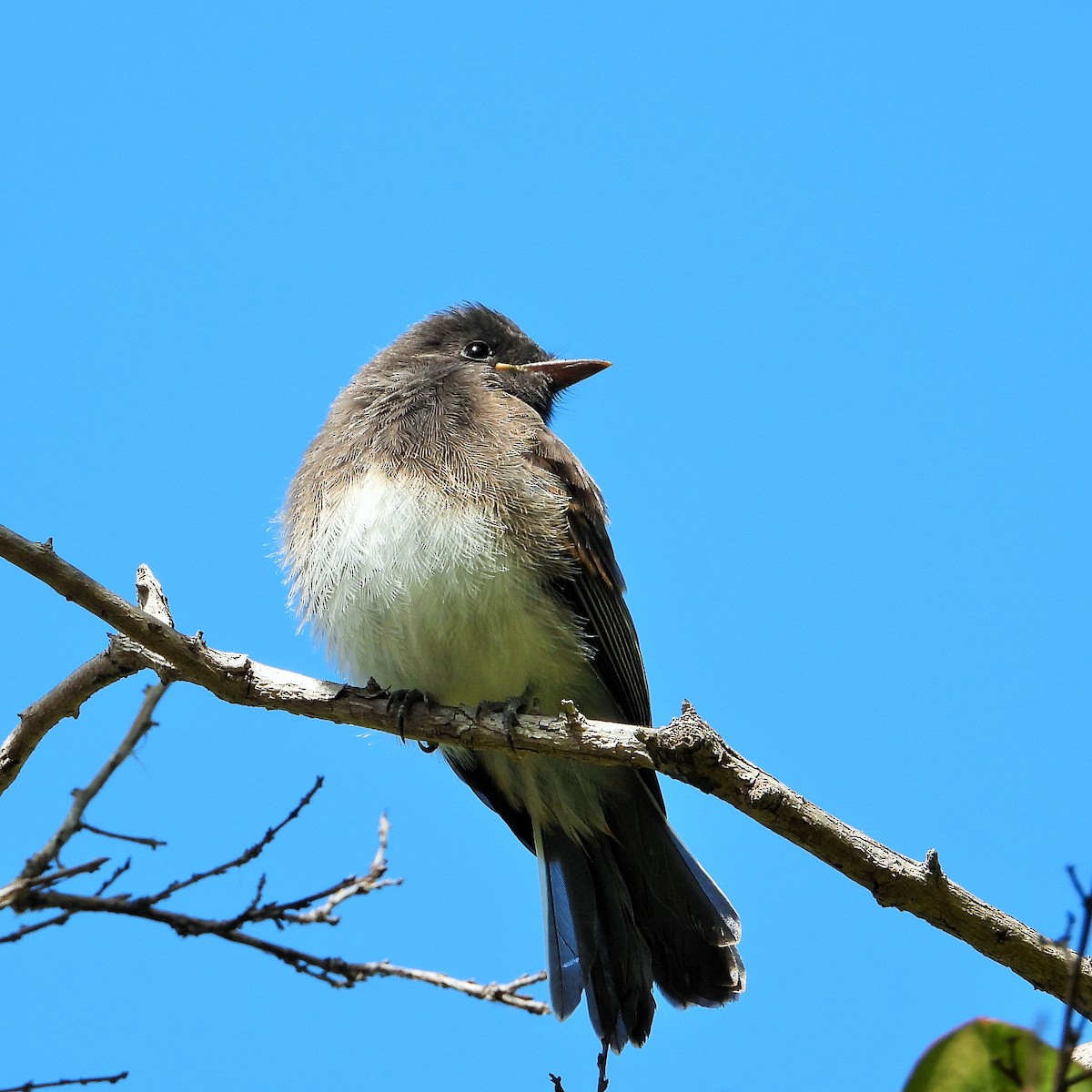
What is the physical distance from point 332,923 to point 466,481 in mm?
1948

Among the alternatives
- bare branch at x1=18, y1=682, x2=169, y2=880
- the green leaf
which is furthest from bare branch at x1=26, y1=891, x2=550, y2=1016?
the green leaf

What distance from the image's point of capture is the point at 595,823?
6281 mm

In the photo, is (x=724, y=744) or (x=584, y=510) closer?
(x=724, y=744)

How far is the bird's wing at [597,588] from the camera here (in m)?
5.96

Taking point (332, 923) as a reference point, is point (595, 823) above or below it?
above

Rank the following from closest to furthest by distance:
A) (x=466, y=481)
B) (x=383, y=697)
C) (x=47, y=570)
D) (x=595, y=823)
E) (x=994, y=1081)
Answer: (x=994, y=1081) → (x=47, y=570) → (x=383, y=697) → (x=466, y=481) → (x=595, y=823)

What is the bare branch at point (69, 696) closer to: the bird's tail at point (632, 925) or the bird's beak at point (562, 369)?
the bird's tail at point (632, 925)

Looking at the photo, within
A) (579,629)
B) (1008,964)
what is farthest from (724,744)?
(579,629)

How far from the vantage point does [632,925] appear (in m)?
6.11

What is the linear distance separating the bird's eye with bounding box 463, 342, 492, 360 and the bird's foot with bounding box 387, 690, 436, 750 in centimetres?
258

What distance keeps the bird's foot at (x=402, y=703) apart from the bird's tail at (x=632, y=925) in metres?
1.28

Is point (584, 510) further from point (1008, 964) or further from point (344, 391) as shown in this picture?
point (1008, 964)

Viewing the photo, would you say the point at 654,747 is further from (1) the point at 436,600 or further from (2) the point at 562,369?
(2) the point at 562,369

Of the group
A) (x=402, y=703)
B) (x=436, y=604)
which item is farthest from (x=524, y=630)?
(x=402, y=703)
